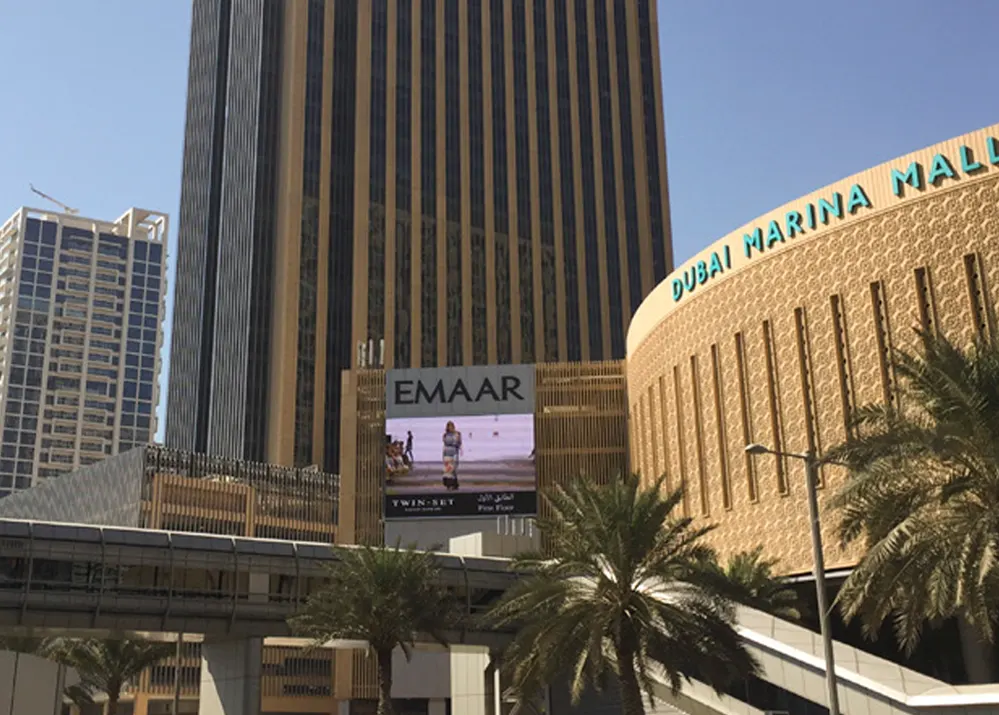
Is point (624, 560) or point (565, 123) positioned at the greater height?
point (565, 123)

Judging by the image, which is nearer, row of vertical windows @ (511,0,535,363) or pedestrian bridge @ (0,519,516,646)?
pedestrian bridge @ (0,519,516,646)

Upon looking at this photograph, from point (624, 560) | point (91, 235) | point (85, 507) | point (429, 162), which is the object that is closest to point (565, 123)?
point (429, 162)

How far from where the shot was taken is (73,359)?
184 m

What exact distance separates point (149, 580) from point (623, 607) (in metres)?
18.9

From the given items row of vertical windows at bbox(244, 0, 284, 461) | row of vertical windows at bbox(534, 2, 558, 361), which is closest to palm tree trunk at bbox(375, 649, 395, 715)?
row of vertical windows at bbox(244, 0, 284, 461)

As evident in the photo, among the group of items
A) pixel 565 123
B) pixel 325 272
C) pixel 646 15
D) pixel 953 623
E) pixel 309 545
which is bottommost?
pixel 953 623

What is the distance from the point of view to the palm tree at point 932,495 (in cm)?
2770

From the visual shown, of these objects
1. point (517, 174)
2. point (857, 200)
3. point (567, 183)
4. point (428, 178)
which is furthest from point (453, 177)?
point (857, 200)

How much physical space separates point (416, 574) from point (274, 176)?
90.7 meters

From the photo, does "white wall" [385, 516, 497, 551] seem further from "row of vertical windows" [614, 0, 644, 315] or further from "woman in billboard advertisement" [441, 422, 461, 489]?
"row of vertical windows" [614, 0, 644, 315]

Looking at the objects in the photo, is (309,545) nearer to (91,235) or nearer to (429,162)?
(429,162)

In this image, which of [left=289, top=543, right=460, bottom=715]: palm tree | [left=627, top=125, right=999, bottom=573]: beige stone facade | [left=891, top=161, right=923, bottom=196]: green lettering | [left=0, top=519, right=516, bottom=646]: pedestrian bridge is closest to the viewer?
[left=289, top=543, right=460, bottom=715]: palm tree

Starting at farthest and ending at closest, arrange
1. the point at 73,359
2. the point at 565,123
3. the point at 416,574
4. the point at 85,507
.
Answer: the point at 73,359 < the point at 565,123 < the point at 85,507 < the point at 416,574

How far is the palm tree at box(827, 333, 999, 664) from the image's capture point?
27703 mm
